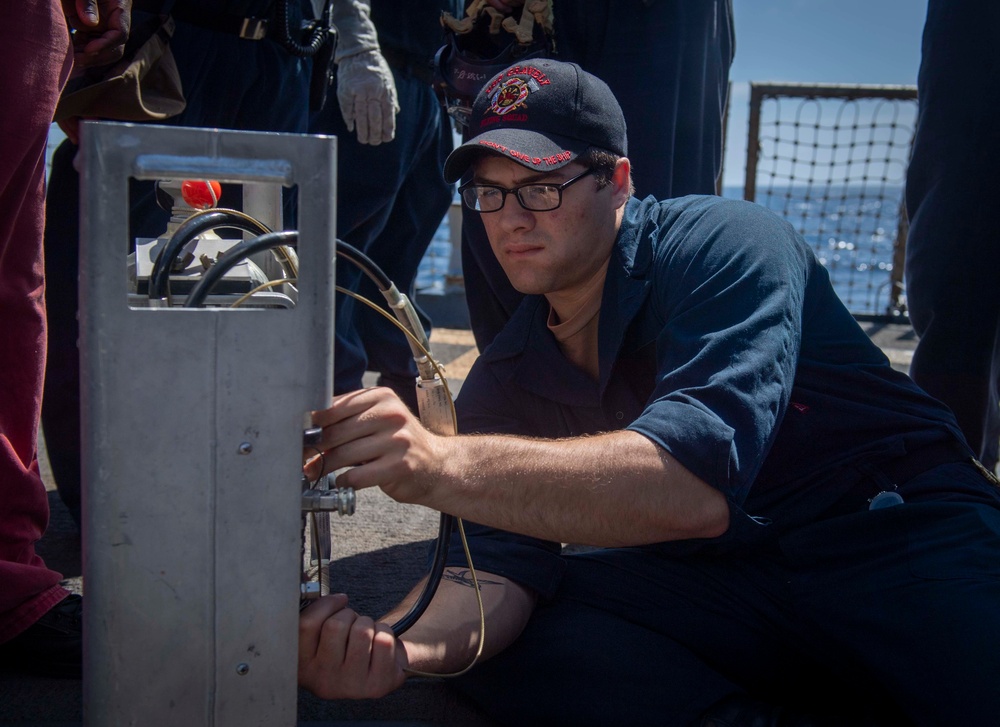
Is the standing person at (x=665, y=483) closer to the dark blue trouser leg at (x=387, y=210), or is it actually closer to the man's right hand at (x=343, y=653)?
the man's right hand at (x=343, y=653)

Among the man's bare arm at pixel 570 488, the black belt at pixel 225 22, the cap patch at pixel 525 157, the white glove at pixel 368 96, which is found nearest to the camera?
the man's bare arm at pixel 570 488

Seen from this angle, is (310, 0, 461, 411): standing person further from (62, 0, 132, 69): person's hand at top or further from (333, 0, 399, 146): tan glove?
(62, 0, 132, 69): person's hand at top

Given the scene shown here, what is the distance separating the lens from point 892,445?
173 centimetres

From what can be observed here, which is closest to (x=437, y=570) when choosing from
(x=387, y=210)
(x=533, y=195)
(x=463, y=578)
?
(x=463, y=578)

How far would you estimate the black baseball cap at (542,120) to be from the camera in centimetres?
188

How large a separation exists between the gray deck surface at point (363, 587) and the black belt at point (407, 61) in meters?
1.44

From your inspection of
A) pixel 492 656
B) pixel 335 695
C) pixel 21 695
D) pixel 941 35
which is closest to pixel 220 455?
pixel 335 695

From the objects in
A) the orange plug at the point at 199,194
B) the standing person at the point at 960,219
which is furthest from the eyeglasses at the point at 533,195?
the standing person at the point at 960,219

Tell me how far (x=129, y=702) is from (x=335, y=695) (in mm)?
427

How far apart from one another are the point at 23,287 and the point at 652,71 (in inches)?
67.5

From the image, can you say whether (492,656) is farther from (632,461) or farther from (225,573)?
(225,573)

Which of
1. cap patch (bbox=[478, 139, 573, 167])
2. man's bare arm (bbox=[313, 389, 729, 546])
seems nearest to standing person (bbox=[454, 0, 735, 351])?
cap patch (bbox=[478, 139, 573, 167])

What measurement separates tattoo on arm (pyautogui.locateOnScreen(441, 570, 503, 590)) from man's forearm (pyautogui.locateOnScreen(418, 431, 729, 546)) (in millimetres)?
361

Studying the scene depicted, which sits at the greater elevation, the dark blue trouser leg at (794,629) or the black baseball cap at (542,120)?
the black baseball cap at (542,120)
